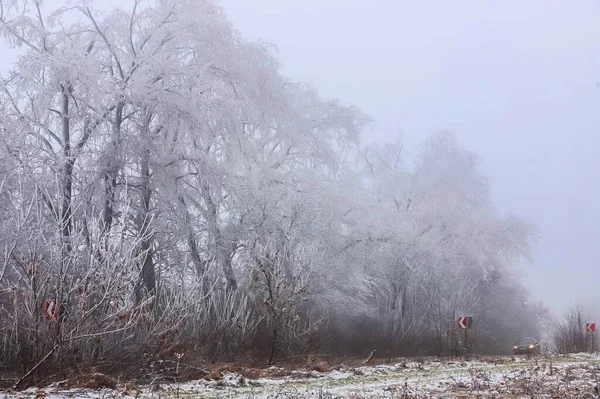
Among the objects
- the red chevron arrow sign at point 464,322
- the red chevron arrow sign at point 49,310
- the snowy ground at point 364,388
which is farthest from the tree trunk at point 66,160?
the red chevron arrow sign at point 464,322

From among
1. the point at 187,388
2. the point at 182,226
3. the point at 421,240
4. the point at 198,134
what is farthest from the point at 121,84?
the point at 421,240

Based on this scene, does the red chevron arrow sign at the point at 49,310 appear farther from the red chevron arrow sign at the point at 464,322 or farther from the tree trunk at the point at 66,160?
the red chevron arrow sign at the point at 464,322

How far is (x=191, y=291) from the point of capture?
13.5 m

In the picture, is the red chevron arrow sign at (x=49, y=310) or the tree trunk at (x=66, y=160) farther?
the tree trunk at (x=66, y=160)

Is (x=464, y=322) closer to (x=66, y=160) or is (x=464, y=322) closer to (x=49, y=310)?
(x=66, y=160)

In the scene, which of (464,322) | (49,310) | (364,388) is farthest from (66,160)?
(464,322)

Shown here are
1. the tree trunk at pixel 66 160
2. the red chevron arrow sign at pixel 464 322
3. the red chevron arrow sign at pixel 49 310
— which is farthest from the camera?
the red chevron arrow sign at pixel 464 322

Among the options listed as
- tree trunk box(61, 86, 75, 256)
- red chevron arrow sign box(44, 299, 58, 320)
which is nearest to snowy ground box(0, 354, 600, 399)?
red chevron arrow sign box(44, 299, 58, 320)

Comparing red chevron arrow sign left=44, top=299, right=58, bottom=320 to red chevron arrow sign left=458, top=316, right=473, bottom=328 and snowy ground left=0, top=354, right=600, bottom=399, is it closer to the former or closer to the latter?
snowy ground left=0, top=354, right=600, bottom=399

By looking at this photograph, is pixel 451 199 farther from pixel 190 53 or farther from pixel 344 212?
pixel 190 53

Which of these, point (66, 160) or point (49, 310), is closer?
point (49, 310)

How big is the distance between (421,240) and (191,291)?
19.3m

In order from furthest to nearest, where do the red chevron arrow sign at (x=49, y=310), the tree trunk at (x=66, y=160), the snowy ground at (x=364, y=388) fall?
1. the tree trunk at (x=66, y=160)
2. the red chevron arrow sign at (x=49, y=310)
3. the snowy ground at (x=364, y=388)

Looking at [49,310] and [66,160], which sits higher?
[66,160]
